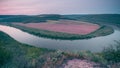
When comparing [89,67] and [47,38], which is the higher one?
[47,38]

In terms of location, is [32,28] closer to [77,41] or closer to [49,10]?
[49,10]

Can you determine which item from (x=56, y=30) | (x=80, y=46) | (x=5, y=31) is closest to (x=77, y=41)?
(x=80, y=46)

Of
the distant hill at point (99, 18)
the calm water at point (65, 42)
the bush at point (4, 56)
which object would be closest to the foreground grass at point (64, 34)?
the calm water at point (65, 42)

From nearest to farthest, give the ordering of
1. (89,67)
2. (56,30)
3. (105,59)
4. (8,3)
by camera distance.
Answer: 1. (89,67)
2. (105,59)
3. (56,30)
4. (8,3)

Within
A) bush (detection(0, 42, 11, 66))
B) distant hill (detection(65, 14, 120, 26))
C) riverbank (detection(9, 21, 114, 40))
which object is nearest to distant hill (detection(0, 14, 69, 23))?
riverbank (detection(9, 21, 114, 40))

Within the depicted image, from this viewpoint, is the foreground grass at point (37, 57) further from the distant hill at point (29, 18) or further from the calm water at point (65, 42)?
the distant hill at point (29, 18)

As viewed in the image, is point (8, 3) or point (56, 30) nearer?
point (56, 30)
